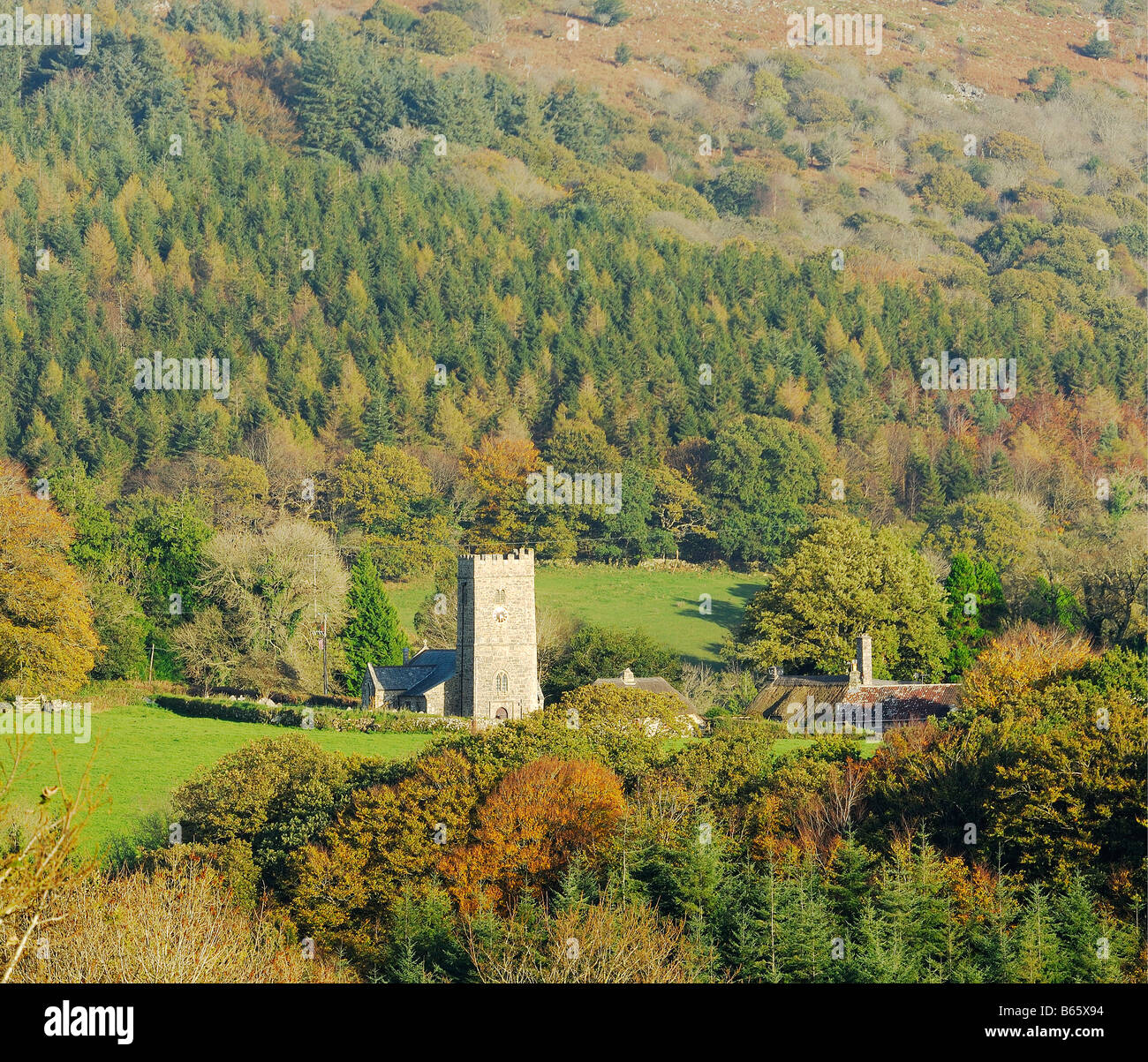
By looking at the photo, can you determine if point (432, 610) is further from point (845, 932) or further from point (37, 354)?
point (37, 354)

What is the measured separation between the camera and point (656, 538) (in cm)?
10525

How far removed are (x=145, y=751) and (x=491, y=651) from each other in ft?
42.5

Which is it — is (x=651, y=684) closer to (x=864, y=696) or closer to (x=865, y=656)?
(x=865, y=656)

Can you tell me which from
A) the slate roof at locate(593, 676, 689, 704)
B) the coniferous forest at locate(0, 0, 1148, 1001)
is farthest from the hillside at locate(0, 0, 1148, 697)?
the slate roof at locate(593, 676, 689, 704)

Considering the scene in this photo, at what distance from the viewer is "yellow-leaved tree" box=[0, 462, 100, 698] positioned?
66062 millimetres

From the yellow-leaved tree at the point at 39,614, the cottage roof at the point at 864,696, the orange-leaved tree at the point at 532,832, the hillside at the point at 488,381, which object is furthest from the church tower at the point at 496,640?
the orange-leaved tree at the point at 532,832

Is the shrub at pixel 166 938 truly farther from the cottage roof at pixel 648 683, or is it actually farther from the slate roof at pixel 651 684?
the cottage roof at pixel 648 683

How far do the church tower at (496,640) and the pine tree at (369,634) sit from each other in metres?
8.08

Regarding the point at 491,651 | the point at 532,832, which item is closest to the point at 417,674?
the point at 491,651

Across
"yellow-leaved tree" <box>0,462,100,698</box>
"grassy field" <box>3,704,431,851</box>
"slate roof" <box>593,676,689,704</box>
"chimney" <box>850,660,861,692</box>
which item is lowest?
"grassy field" <box>3,704,431,851</box>

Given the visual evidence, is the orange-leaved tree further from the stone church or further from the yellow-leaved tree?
the yellow-leaved tree

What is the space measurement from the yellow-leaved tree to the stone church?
420 inches

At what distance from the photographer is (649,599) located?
91812 mm
